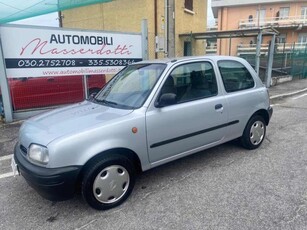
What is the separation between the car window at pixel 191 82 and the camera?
3.33 metres

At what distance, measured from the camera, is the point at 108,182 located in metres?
2.78

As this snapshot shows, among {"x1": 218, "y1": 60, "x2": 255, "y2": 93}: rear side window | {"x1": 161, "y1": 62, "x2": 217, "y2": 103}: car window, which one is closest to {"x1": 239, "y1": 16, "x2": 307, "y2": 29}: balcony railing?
{"x1": 218, "y1": 60, "x2": 255, "y2": 93}: rear side window

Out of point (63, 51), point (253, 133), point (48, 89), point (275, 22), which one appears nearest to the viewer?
point (253, 133)

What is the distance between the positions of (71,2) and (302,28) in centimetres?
2988

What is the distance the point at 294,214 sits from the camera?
8.68 ft


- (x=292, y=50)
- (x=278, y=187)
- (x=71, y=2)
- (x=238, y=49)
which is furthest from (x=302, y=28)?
(x=278, y=187)

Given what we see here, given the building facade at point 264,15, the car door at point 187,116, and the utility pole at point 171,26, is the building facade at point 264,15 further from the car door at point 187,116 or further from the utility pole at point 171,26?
the car door at point 187,116

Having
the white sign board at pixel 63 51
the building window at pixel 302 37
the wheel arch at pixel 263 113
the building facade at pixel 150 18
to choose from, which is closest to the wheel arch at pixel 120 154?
the wheel arch at pixel 263 113

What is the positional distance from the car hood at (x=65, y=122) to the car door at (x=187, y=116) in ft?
1.58

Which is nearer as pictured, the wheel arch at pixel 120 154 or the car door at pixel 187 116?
the wheel arch at pixel 120 154

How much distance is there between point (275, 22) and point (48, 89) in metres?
33.2

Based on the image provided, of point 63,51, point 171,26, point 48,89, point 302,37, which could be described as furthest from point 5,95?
point 302,37

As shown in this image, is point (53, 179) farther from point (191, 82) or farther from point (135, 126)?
point (191, 82)

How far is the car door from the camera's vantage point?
308cm
